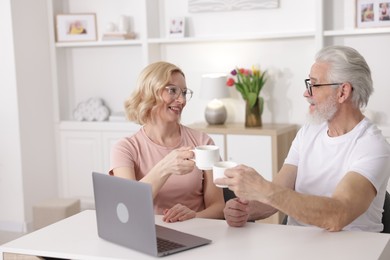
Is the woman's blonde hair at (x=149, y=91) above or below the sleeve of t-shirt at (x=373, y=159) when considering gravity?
above

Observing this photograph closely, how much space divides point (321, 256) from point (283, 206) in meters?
0.24

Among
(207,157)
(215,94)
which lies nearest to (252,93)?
(215,94)

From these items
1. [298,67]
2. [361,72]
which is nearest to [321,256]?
[361,72]

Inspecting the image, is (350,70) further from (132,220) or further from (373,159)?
(132,220)

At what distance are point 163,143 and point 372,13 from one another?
2.32 metres

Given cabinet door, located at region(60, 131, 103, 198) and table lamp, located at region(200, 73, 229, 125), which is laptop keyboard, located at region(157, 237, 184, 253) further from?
cabinet door, located at region(60, 131, 103, 198)

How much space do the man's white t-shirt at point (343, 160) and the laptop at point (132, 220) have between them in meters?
0.69

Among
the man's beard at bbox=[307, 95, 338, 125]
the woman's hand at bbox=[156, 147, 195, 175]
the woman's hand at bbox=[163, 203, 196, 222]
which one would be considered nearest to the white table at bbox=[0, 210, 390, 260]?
the woman's hand at bbox=[163, 203, 196, 222]

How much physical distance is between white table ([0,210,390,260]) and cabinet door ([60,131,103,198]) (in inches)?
125

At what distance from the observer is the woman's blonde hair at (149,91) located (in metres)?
2.96

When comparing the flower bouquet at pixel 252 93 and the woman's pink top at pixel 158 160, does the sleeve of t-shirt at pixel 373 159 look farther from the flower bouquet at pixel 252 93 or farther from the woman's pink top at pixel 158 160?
the flower bouquet at pixel 252 93

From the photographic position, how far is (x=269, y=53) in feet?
16.9

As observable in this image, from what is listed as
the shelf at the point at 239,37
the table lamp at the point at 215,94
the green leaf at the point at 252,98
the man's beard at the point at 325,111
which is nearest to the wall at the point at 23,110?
the shelf at the point at 239,37

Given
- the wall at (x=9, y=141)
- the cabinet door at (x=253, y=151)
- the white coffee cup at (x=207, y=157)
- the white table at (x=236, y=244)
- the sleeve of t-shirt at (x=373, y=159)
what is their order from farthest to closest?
the wall at (x=9, y=141) < the cabinet door at (x=253, y=151) < the sleeve of t-shirt at (x=373, y=159) < the white coffee cup at (x=207, y=157) < the white table at (x=236, y=244)
